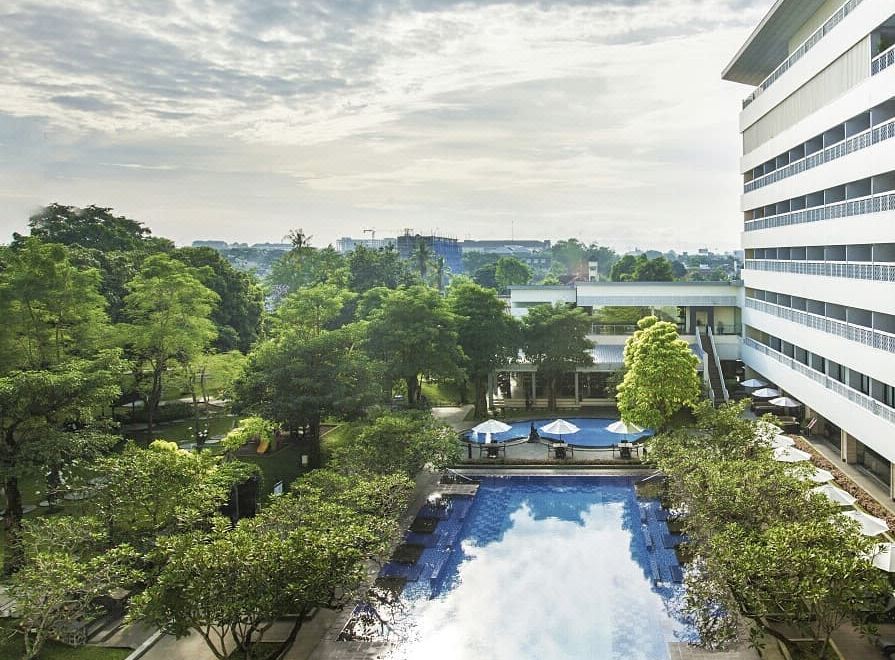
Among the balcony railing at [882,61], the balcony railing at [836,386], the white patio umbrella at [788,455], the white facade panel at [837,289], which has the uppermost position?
the balcony railing at [882,61]

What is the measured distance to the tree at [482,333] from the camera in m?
35.8

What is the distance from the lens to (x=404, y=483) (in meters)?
A: 19.3

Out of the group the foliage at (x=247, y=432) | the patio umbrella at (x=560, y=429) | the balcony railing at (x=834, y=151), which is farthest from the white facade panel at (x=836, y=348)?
the foliage at (x=247, y=432)

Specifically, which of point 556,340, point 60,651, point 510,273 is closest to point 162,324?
point 60,651

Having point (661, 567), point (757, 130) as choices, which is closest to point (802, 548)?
point (661, 567)

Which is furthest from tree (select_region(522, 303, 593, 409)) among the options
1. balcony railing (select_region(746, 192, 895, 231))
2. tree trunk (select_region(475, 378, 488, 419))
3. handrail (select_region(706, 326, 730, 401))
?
balcony railing (select_region(746, 192, 895, 231))

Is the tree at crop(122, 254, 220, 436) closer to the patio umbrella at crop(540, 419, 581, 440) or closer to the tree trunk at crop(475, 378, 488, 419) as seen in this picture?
the tree trunk at crop(475, 378, 488, 419)

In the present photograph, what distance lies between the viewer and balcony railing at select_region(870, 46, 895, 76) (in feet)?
68.1

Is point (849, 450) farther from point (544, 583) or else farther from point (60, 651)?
point (60, 651)

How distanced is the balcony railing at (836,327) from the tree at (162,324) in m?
25.7

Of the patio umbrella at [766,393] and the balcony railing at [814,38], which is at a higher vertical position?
the balcony railing at [814,38]

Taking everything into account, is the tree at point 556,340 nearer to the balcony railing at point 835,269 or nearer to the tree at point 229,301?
the balcony railing at point 835,269

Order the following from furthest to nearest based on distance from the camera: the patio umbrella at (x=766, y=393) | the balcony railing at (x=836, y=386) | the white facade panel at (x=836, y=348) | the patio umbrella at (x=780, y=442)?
the patio umbrella at (x=766, y=393), the patio umbrella at (x=780, y=442), the balcony railing at (x=836, y=386), the white facade panel at (x=836, y=348)

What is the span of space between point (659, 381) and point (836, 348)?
20.2ft
